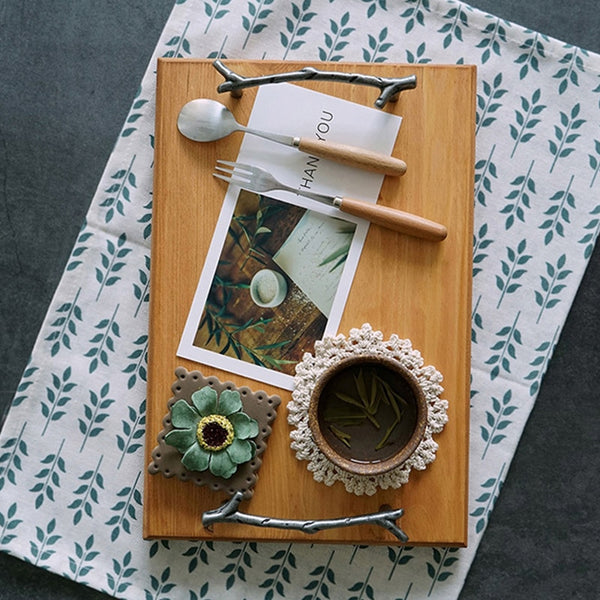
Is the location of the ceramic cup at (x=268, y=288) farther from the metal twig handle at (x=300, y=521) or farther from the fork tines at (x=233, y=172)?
the metal twig handle at (x=300, y=521)

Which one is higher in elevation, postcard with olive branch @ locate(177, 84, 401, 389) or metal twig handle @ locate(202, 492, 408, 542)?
postcard with olive branch @ locate(177, 84, 401, 389)

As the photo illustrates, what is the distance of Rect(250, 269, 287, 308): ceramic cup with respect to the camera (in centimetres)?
87

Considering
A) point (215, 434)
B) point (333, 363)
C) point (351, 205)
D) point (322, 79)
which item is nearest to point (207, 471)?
point (215, 434)

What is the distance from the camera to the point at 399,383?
82 cm

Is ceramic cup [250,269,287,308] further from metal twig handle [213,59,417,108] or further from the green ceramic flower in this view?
metal twig handle [213,59,417,108]

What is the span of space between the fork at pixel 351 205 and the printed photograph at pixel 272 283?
0.06 ft

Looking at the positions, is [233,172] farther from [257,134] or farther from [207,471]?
[207,471]

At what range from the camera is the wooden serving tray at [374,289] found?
857 mm

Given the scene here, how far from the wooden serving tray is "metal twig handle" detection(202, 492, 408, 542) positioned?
25 millimetres

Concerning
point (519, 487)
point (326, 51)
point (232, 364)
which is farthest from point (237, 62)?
point (519, 487)

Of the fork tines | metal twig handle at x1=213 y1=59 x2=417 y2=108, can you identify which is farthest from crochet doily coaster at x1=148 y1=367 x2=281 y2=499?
metal twig handle at x1=213 y1=59 x2=417 y2=108

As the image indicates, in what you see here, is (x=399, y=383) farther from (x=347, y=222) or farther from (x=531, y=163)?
(x=531, y=163)

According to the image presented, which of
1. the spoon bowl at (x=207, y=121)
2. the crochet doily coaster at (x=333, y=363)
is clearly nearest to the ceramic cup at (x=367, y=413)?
the crochet doily coaster at (x=333, y=363)

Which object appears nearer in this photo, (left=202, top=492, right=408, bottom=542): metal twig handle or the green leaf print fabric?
(left=202, top=492, right=408, bottom=542): metal twig handle
